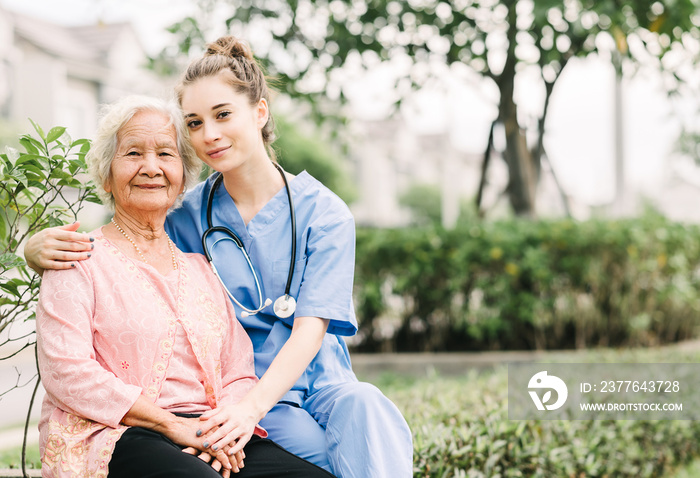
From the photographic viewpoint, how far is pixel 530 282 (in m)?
7.20

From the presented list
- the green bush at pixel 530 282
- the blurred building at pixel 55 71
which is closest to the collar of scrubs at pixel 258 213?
the green bush at pixel 530 282

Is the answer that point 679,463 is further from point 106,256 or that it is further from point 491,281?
point 106,256

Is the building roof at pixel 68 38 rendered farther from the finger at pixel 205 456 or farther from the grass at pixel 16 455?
the finger at pixel 205 456

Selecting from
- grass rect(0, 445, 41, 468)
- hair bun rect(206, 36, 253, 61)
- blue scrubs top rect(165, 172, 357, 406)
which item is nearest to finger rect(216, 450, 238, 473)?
blue scrubs top rect(165, 172, 357, 406)

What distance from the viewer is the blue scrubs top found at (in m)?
2.48

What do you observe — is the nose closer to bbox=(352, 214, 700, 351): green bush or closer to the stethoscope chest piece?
the stethoscope chest piece

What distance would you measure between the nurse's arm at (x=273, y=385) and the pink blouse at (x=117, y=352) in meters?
0.11

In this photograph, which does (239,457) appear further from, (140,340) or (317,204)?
(317,204)

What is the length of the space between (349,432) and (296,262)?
633 mm

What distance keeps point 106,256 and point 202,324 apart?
36 cm

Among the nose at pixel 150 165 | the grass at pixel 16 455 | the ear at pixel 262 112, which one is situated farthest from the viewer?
the grass at pixel 16 455

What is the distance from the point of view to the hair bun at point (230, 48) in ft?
8.63

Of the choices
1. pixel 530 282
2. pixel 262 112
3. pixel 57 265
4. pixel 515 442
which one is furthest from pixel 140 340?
pixel 530 282

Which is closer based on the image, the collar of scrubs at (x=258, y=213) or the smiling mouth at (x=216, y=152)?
the smiling mouth at (x=216, y=152)
